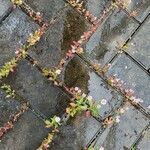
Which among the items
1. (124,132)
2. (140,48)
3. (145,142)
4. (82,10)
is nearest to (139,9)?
(140,48)

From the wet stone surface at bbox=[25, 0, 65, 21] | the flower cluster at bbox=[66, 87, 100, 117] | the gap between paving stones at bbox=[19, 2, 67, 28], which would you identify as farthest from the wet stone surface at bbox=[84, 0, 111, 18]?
the flower cluster at bbox=[66, 87, 100, 117]


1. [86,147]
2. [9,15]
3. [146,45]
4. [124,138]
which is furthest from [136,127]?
[9,15]

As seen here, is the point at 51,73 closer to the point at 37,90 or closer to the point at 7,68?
the point at 37,90

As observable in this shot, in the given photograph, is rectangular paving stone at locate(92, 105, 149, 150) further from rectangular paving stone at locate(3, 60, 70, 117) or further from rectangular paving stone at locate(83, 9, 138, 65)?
rectangular paving stone at locate(83, 9, 138, 65)

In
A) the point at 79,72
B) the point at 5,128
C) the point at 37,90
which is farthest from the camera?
the point at 79,72

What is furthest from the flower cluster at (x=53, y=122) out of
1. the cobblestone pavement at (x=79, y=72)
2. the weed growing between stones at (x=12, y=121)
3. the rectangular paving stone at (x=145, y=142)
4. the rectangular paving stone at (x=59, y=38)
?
the rectangular paving stone at (x=145, y=142)

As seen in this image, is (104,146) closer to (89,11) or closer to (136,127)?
(136,127)
